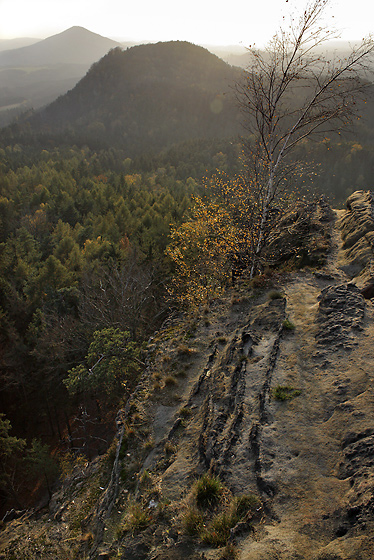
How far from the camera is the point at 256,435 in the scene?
6.56m

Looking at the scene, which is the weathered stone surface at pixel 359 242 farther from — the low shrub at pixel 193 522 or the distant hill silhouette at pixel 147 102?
the distant hill silhouette at pixel 147 102

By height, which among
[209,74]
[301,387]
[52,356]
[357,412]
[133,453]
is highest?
[209,74]

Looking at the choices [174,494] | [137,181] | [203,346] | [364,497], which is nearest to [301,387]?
[364,497]

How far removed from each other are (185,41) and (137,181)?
172 m

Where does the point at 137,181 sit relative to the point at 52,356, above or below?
above

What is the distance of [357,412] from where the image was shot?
6.08 metres

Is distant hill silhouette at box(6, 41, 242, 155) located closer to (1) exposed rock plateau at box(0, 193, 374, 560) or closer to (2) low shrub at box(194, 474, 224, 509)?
(1) exposed rock plateau at box(0, 193, 374, 560)

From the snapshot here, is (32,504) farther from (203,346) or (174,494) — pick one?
(174,494)

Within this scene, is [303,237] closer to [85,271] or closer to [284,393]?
[284,393]

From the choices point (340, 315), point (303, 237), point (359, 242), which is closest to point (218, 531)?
point (340, 315)

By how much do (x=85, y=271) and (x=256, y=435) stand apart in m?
20.7

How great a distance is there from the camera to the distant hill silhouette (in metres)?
151

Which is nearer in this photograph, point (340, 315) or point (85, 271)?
point (340, 315)

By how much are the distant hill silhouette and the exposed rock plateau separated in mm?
134452
